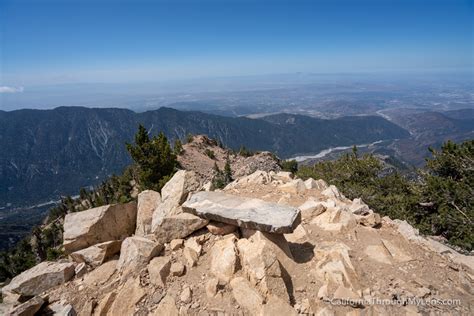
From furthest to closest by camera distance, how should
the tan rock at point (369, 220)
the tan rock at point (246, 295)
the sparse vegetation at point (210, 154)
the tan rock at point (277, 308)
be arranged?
the sparse vegetation at point (210, 154), the tan rock at point (369, 220), the tan rock at point (246, 295), the tan rock at point (277, 308)

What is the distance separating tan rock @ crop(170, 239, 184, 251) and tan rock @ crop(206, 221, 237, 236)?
4.30 feet

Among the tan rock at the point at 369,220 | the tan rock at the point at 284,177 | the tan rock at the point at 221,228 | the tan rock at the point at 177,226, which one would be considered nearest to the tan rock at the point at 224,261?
the tan rock at the point at 221,228

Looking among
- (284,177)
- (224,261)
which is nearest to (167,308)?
(224,261)

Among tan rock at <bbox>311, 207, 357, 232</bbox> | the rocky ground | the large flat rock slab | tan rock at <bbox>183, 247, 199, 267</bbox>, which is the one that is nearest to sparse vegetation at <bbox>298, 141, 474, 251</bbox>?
tan rock at <bbox>311, 207, 357, 232</bbox>

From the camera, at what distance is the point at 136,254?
10.2m

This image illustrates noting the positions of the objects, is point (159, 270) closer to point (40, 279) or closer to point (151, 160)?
point (40, 279)

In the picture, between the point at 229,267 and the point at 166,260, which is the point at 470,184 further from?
the point at 166,260

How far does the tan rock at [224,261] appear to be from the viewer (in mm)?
9258

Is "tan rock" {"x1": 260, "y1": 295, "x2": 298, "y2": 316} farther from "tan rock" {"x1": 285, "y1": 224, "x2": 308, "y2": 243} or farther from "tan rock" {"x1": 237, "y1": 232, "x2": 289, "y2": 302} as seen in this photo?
"tan rock" {"x1": 285, "y1": 224, "x2": 308, "y2": 243}

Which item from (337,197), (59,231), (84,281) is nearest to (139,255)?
(84,281)

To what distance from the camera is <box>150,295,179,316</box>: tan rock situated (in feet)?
27.5

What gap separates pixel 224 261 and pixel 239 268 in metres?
0.60

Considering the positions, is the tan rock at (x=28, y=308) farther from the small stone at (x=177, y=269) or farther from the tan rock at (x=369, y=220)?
the tan rock at (x=369, y=220)

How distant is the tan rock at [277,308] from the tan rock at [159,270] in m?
3.85
